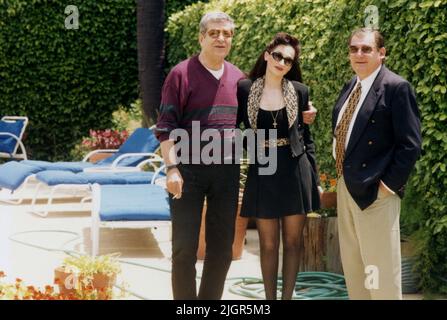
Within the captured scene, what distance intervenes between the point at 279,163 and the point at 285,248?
50cm

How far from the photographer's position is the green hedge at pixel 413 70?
5.53 meters

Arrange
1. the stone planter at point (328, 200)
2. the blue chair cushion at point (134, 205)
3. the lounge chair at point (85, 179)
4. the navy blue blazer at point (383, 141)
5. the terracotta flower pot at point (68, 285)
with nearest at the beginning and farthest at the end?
the navy blue blazer at point (383, 141) < the terracotta flower pot at point (68, 285) < the stone planter at point (328, 200) < the blue chair cushion at point (134, 205) < the lounge chair at point (85, 179)

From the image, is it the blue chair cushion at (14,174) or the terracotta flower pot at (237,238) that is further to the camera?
the blue chair cushion at (14,174)

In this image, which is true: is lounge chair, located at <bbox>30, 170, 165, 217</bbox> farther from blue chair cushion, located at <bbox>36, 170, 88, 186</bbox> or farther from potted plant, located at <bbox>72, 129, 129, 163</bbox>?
potted plant, located at <bbox>72, 129, 129, 163</bbox>

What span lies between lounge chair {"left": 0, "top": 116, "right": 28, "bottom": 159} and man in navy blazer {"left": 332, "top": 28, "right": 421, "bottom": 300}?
9.26 meters

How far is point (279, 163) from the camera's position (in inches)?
187

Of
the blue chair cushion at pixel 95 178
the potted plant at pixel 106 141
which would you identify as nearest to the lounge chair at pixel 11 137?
the potted plant at pixel 106 141

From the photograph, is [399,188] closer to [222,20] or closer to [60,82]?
[222,20]

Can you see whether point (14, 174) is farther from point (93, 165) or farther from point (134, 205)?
point (134, 205)

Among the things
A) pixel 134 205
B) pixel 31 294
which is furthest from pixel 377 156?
pixel 134 205

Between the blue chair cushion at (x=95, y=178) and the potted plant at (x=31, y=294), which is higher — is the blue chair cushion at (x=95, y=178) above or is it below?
above

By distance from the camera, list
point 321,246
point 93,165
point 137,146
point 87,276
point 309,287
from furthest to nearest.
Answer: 1. point 137,146
2. point 93,165
3. point 321,246
4. point 309,287
5. point 87,276

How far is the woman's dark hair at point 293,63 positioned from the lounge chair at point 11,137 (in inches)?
338

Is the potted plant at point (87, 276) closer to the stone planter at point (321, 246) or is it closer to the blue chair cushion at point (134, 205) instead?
the stone planter at point (321, 246)
